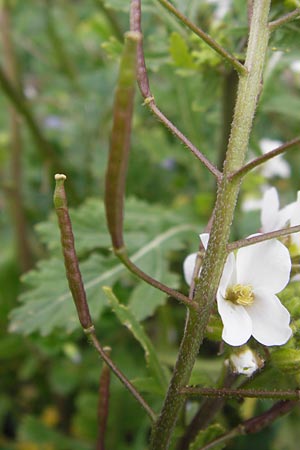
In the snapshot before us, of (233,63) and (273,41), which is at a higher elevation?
(273,41)

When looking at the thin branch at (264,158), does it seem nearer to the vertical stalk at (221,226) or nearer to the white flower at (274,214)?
the vertical stalk at (221,226)

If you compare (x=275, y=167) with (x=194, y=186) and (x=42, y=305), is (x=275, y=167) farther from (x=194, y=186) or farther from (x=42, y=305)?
(x=42, y=305)

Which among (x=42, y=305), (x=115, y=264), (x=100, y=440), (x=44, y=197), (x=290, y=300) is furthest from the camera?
(x=44, y=197)

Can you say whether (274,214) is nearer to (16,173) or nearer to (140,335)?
(140,335)

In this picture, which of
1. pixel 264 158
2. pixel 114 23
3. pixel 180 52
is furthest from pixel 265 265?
pixel 114 23

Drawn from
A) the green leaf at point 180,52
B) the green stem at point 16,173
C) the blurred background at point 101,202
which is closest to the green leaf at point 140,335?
the blurred background at point 101,202

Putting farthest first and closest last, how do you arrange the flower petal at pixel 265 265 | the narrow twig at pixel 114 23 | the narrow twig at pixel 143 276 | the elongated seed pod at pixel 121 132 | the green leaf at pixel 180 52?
the narrow twig at pixel 114 23, the green leaf at pixel 180 52, the flower petal at pixel 265 265, the narrow twig at pixel 143 276, the elongated seed pod at pixel 121 132

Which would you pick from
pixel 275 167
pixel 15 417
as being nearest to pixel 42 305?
pixel 15 417
